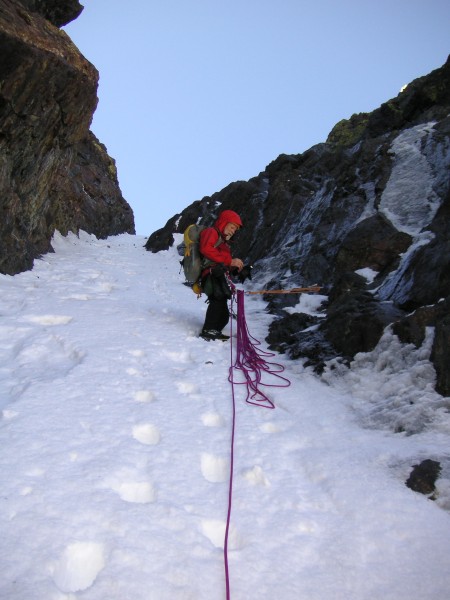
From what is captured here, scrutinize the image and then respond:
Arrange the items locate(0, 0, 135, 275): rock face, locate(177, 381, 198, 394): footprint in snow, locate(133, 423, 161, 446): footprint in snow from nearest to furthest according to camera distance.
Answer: locate(133, 423, 161, 446): footprint in snow → locate(177, 381, 198, 394): footprint in snow → locate(0, 0, 135, 275): rock face

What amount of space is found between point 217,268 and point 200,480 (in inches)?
165

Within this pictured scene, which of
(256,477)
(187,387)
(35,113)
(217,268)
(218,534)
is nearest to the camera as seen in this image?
(218,534)

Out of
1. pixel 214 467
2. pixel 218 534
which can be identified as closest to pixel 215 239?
pixel 214 467

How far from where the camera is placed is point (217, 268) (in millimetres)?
6941

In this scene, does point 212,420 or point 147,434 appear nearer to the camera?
point 147,434

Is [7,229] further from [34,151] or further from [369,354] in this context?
[369,354]

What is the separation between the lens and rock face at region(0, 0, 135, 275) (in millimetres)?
7680

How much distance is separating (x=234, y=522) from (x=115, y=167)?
40.9 metres

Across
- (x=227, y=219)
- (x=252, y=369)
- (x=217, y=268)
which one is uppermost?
(x=227, y=219)

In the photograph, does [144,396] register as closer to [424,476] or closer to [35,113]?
[424,476]

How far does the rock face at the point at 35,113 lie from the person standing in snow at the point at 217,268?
4554 mm

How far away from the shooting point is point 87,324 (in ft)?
21.4

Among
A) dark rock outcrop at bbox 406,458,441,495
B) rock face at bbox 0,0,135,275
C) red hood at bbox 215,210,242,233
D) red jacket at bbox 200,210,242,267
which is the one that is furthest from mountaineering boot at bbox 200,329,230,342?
rock face at bbox 0,0,135,275

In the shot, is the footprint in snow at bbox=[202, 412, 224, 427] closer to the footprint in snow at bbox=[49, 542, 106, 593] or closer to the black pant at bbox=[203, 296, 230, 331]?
the footprint in snow at bbox=[49, 542, 106, 593]
